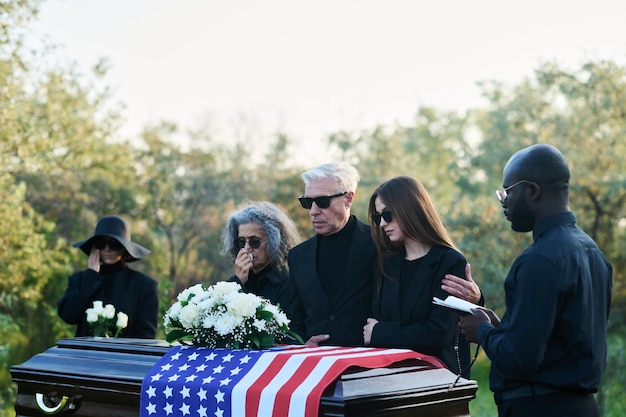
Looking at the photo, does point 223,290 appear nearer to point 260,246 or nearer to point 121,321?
point 260,246

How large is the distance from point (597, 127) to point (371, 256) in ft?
32.5

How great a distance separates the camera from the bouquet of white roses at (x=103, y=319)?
5.71m

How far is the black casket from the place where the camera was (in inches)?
146

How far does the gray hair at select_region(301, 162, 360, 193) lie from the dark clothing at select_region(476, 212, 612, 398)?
1.80m

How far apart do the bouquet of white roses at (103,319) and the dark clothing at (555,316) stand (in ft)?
9.74

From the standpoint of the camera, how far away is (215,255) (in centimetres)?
1531

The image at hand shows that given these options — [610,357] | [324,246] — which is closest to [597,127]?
[610,357]

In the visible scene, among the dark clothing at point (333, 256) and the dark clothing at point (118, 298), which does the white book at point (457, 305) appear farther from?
the dark clothing at point (118, 298)

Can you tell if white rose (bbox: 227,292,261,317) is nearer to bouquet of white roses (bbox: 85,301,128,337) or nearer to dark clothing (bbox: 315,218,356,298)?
dark clothing (bbox: 315,218,356,298)

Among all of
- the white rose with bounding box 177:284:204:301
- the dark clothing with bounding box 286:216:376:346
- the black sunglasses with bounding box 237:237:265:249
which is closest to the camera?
the white rose with bounding box 177:284:204:301

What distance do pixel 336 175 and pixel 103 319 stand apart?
73.3 inches

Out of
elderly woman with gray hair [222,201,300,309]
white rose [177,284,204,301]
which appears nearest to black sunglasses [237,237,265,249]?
elderly woman with gray hair [222,201,300,309]

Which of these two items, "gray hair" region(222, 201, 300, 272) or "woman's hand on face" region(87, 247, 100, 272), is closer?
"gray hair" region(222, 201, 300, 272)

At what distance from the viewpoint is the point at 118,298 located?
255 inches
